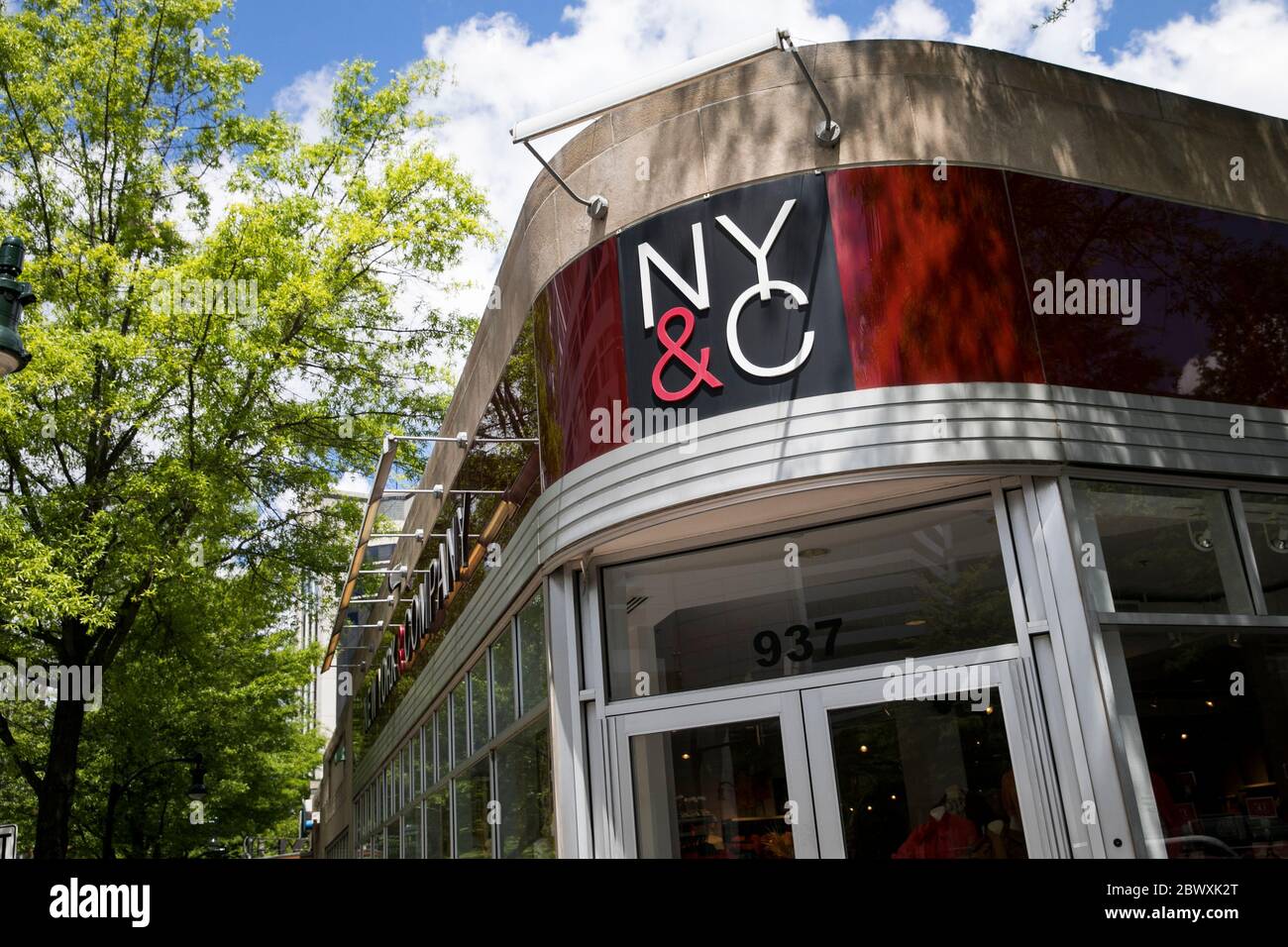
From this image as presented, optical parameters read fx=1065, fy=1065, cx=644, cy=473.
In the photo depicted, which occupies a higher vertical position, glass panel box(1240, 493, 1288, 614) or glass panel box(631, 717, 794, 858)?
glass panel box(1240, 493, 1288, 614)

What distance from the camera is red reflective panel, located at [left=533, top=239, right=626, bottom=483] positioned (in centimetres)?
829

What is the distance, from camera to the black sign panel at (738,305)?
24.2ft

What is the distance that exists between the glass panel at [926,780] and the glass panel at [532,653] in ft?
9.65

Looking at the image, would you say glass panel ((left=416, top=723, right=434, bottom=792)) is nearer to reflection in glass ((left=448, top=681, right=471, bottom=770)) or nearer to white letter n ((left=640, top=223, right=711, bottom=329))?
reflection in glass ((left=448, top=681, right=471, bottom=770))

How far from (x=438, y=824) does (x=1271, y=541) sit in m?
11.0

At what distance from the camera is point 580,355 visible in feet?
28.3

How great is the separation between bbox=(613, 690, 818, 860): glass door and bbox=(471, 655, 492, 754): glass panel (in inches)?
149

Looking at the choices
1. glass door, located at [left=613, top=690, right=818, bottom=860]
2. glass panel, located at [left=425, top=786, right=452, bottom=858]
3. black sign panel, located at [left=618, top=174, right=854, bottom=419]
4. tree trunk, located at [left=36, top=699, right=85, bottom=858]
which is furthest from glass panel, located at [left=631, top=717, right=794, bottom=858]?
tree trunk, located at [left=36, top=699, right=85, bottom=858]

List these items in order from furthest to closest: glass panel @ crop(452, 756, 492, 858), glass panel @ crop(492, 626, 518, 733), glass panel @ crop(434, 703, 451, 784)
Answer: glass panel @ crop(434, 703, 451, 784) < glass panel @ crop(452, 756, 492, 858) < glass panel @ crop(492, 626, 518, 733)

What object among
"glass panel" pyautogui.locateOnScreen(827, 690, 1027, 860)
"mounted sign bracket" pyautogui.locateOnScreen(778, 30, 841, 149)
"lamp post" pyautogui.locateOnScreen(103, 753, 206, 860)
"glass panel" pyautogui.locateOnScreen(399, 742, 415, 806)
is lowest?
"glass panel" pyautogui.locateOnScreen(827, 690, 1027, 860)
